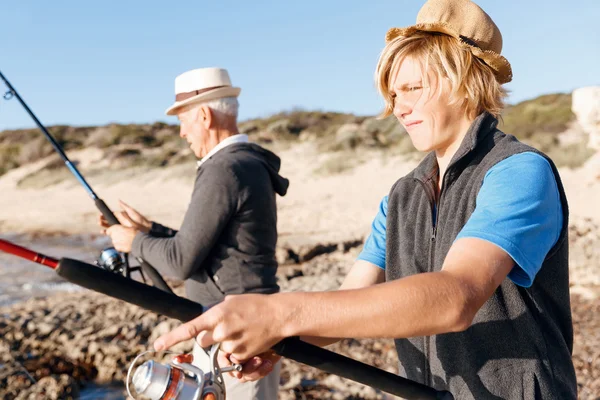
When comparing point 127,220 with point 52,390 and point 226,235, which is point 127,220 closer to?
point 226,235

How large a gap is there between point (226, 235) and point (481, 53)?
1.53 metres

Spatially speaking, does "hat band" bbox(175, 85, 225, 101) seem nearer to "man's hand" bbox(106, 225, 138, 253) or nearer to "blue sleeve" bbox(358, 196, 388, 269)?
"man's hand" bbox(106, 225, 138, 253)

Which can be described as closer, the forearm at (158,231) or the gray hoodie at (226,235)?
the gray hoodie at (226,235)

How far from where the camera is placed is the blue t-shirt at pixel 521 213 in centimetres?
137

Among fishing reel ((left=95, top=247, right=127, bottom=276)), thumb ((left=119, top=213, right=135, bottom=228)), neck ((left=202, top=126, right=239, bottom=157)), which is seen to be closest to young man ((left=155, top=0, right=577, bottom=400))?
neck ((left=202, top=126, right=239, bottom=157))

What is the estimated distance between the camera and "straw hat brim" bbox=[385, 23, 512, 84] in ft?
5.71

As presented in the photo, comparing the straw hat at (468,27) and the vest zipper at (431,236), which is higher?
the straw hat at (468,27)

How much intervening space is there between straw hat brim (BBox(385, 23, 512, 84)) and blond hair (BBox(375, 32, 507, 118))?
1 cm

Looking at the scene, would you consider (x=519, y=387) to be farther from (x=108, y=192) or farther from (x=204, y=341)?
(x=108, y=192)

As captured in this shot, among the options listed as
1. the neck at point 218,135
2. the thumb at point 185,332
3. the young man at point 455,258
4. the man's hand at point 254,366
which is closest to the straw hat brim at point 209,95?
the neck at point 218,135

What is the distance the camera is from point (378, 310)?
1230 mm

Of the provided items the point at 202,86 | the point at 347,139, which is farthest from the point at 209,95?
the point at 347,139

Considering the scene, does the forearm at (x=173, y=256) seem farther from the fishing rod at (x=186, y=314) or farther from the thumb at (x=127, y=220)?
the fishing rod at (x=186, y=314)

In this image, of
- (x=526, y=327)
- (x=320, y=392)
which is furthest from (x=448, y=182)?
(x=320, y=392)
